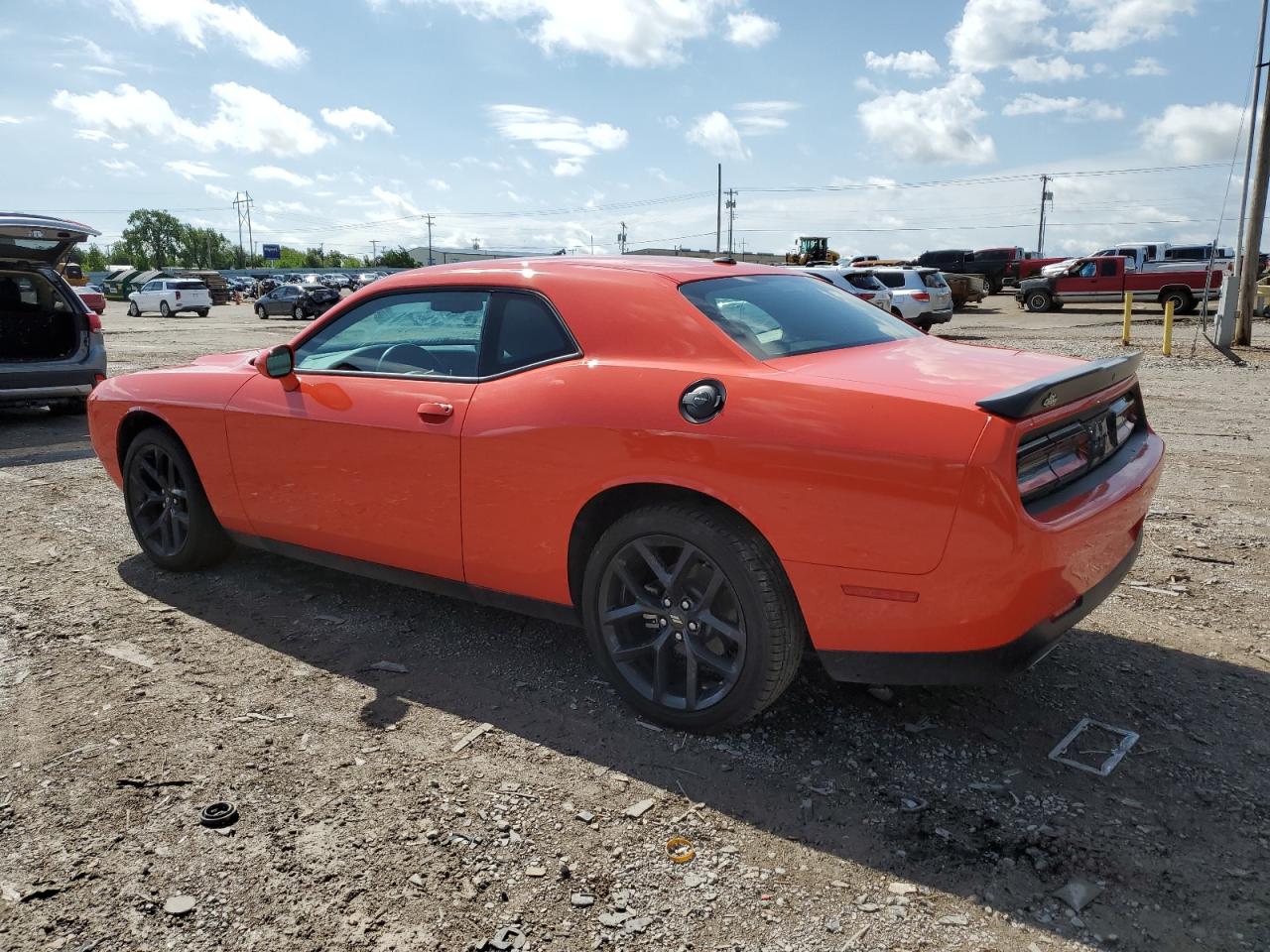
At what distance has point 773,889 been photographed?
7.86ft

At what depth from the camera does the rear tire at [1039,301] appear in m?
31.2

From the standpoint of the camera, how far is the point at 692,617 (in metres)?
3.04

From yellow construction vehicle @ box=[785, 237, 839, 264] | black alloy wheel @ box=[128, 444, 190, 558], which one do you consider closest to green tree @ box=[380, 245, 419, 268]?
yellow construction vehicle @ box=[785, 237, 839, 264]

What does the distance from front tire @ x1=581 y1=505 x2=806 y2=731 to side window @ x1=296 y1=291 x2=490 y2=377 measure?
1.00 metres

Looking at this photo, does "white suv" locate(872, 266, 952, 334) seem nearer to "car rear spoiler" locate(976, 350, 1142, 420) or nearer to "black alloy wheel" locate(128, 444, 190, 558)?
"black alloy wheel" locate(128, 444, 190, 558)

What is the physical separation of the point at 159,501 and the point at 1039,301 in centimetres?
3166

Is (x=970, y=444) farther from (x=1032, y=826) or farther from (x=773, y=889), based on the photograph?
(x=773, y=889)

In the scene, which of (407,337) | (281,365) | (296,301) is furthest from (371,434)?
(296,301)

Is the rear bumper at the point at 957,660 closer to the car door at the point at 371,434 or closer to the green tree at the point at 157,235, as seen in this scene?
the car door at the point at 371,434

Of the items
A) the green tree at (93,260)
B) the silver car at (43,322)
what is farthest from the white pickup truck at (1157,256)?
the green tree at (93,260)

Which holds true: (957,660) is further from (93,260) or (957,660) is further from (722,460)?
(93,260)

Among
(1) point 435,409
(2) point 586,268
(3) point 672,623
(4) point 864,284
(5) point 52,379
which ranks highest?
(4) point 864,284

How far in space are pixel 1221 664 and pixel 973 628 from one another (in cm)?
173

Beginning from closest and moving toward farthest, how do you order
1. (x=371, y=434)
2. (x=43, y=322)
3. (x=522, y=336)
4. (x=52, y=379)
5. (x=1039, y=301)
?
(x=522, y=336) → (x=371, y=434) → (x=52, y=379) → (x=43, y=322) → (x=1039, y=301)
